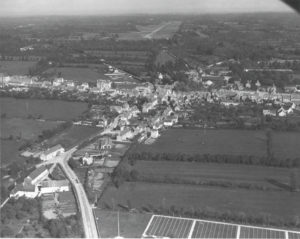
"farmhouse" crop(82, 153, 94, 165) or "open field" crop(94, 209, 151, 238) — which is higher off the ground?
"open field" crop(94, 209, 151, 238)

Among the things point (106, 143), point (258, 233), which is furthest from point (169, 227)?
point (106, 143)

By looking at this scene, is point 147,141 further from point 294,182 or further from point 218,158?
point 294,182

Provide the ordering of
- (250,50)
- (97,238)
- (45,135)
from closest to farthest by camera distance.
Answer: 1. (97,238)
2. (45,135)
3. (250,50)

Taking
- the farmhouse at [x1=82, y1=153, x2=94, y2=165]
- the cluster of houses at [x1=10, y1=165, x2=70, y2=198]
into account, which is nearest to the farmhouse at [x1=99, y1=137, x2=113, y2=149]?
the farmhouse at [x1=82, y1=153, x2=94, y2=165]

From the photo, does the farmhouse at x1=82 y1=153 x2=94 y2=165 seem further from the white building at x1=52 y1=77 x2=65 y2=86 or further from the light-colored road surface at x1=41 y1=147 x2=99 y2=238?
the white building at x1=52 y1=77 x2=65 y2=86

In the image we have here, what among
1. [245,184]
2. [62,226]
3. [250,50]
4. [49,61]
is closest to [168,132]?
[245,184]

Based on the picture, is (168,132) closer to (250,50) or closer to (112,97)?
(112,97)

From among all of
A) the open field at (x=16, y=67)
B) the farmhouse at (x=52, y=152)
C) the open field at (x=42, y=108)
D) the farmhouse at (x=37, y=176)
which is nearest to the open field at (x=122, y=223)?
the farmhouse at (x=37, y=176)
